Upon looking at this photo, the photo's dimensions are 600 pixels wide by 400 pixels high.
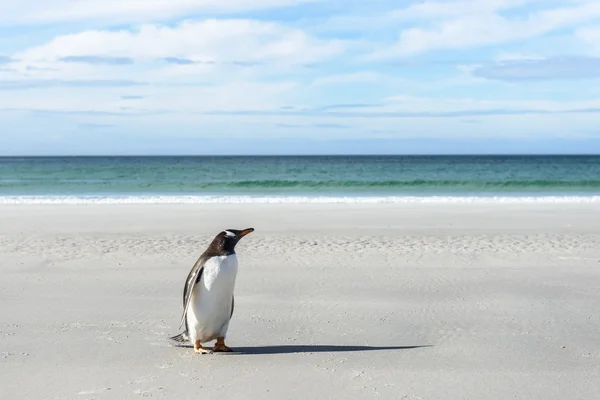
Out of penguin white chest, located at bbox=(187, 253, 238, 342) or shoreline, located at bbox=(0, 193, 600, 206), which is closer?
penguin white chest, located at bbox=(187, 253, 238, 342)

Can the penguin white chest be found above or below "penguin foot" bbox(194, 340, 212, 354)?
above

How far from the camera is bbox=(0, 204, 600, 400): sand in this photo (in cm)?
438

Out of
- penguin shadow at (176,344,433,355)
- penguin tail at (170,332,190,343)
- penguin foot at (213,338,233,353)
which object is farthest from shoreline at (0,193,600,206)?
penguin foot at (213,338,233,353)

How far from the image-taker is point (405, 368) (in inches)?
183

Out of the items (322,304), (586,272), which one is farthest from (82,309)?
(586,272)

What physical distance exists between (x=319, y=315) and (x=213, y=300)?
66.9 inches

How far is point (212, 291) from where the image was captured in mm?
4777

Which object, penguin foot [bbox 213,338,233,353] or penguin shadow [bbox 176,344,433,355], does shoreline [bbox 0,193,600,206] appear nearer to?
penguin shadow [bbox 176,344,433,355]

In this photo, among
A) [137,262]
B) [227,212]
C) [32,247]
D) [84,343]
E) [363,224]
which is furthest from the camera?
[227,212]

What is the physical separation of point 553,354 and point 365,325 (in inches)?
60.1

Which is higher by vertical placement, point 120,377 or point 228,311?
point 228,311

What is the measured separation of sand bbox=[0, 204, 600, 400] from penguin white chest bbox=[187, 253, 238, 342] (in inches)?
7.4

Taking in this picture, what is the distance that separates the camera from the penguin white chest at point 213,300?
4730 mm

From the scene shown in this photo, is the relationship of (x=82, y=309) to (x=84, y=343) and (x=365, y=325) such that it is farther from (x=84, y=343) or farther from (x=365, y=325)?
(x=365, y=325)
